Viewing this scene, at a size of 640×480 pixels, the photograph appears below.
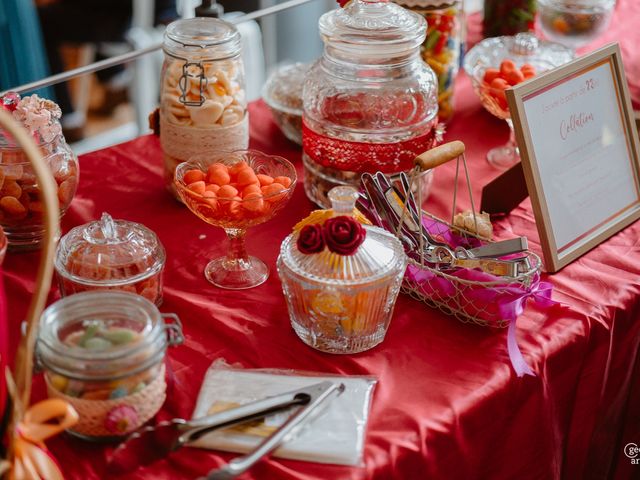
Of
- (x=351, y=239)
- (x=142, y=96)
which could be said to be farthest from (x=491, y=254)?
(x=142, y=96)

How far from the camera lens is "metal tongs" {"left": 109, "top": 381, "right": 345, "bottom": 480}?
740mm

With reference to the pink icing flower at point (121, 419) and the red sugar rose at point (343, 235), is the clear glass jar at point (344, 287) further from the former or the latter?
the pink icing flower at point (121, 419)

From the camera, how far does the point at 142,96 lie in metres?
2.80

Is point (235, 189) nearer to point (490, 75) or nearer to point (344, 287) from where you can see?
point (344, 287)

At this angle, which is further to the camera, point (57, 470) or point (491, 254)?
point (491, 254)

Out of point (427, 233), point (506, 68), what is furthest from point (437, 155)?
point (506, 68)

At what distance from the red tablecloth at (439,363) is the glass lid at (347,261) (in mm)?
100

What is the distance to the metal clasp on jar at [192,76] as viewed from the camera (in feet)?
3.72

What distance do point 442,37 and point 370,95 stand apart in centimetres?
30

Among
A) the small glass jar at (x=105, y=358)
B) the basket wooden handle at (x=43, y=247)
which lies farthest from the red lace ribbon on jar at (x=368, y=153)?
the basket wooden handle at (x=43, y=247)

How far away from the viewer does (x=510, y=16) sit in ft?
5.49

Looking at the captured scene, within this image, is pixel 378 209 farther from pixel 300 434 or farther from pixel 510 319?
pixel 300 434

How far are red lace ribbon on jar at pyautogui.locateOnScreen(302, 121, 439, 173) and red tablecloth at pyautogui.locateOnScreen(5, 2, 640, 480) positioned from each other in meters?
0.11

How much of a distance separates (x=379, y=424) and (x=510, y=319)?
0.71ft
